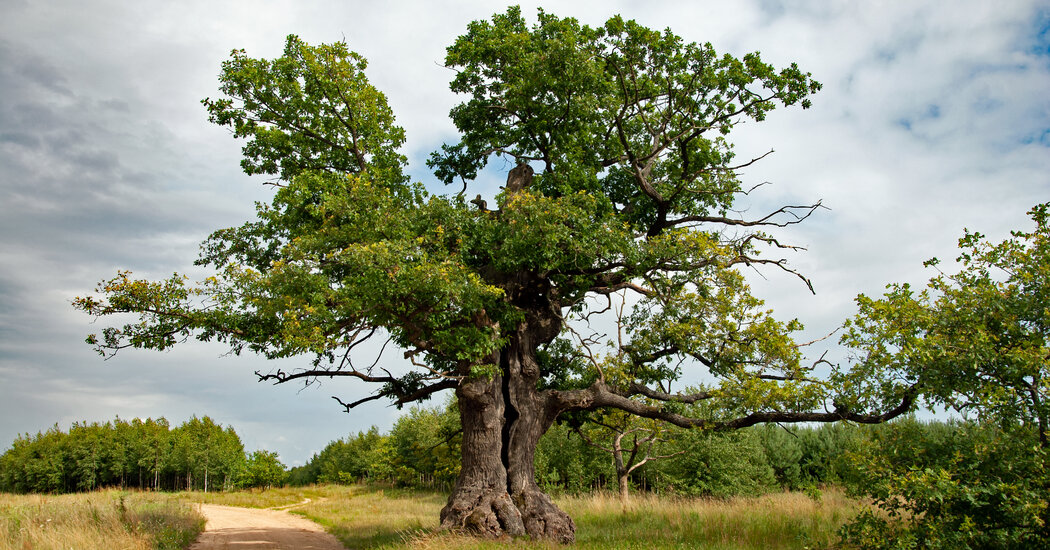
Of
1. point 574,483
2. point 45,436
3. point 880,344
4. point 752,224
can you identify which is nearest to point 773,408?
point 880,344

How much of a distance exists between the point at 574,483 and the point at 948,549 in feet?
97.5

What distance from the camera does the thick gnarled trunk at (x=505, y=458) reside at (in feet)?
45.4

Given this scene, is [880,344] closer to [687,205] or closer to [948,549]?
[948,549]

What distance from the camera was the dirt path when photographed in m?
16.2

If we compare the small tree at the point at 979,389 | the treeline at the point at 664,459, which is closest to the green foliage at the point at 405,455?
the treeline at the point at 664,459

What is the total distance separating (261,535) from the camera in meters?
18.8

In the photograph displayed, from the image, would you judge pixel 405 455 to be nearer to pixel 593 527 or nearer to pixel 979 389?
pixel 593 527

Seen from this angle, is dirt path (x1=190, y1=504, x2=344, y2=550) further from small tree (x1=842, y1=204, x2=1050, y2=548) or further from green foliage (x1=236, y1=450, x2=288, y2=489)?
green foliage (x1=236, y1=450, x2=288, y2=489)

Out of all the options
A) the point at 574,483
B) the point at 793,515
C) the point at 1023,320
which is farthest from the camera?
the point at 574,483

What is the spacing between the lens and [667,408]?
16.5 metres

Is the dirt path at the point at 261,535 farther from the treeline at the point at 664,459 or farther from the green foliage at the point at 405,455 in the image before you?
the green foliage at the point at 405,455

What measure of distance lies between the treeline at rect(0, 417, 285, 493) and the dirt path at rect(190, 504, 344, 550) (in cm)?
3808

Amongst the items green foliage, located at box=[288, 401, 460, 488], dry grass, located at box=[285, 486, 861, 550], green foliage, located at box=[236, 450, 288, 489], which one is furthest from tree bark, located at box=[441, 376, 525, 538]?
green foliage, located at box=[236, 450, 288, 489]

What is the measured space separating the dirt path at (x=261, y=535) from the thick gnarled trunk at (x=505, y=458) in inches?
183
